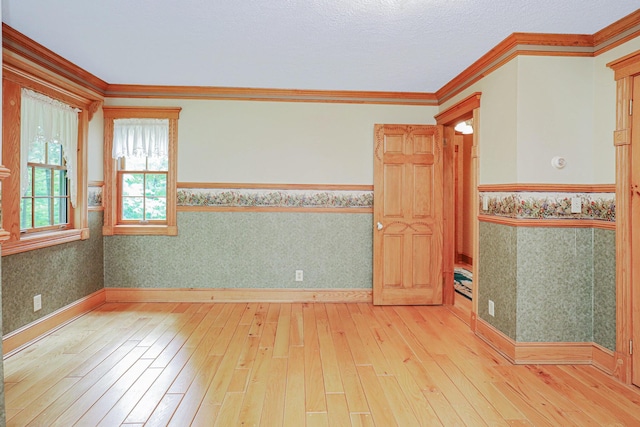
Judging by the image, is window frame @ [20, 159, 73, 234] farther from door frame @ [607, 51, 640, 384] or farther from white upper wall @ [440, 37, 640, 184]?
door frame @ [607, 51, 640, 384]

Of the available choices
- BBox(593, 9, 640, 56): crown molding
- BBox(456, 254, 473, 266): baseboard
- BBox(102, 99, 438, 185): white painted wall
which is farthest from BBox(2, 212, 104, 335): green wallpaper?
BBox(456, 254, 473, 266): baseboard

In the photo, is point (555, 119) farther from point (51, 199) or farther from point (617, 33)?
point (51, 199)

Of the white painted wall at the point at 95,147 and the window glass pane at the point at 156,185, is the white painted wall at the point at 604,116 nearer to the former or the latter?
the window glass pane at the point at 156,185

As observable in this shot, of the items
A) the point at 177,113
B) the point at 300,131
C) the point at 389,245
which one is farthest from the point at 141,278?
the point at 389,245

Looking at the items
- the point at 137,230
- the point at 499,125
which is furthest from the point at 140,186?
the point at 499,125

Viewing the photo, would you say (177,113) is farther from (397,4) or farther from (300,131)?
(397,4)

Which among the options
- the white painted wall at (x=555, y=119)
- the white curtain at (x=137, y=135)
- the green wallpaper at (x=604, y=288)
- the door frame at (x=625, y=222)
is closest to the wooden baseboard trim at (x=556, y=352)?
the green wallpaper at (x=604, y=288)

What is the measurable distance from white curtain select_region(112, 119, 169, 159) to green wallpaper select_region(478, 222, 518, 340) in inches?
141

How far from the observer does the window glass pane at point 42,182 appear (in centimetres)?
360

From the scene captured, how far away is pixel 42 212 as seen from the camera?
3.69 metres

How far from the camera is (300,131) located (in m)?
4.58

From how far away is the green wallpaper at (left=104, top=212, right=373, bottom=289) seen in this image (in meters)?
4.52

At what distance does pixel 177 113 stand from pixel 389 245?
9.34 feet

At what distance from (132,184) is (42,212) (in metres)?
1.06
